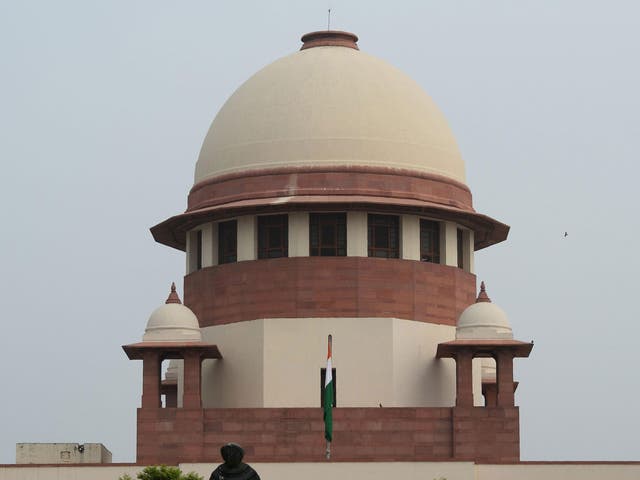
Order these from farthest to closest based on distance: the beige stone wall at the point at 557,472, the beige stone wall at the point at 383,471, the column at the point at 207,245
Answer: the column at the point at 207,245 → the beige stone wall at the point at 557,472 → the beige stone wall at the point at 383,471

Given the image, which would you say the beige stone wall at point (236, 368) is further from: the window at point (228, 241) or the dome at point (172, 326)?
the window at point (228, 241)

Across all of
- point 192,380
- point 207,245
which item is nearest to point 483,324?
point 192,380

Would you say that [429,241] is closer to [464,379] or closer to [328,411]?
[464,379]

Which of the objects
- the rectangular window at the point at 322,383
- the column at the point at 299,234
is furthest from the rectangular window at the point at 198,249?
the rectangular window at the point at 322,383

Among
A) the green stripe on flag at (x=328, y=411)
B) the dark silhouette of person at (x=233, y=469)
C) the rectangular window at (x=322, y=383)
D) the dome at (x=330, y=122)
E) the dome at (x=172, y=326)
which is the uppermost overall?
the dome at (x=330, y=122)

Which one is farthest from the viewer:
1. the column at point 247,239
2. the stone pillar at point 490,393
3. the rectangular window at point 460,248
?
the stone pillar at point 490,393

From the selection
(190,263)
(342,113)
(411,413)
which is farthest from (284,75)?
(411,413)

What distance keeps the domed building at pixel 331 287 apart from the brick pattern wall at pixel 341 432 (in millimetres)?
37

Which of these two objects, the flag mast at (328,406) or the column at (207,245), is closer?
the flag mast at (328,406)

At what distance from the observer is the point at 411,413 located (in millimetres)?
48750

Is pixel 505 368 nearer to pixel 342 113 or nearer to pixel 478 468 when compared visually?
pixel 478 468

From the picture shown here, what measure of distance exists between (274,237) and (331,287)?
200 centimetres

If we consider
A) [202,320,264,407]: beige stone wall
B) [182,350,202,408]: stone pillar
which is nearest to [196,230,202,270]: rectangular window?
[202,320,264,407]: beige stone wall

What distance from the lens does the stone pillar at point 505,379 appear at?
160 feet
